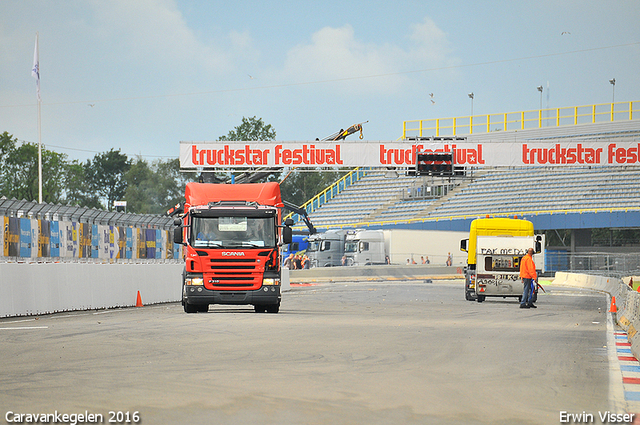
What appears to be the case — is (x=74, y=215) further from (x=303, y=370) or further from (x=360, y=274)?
(x=360, y=274)

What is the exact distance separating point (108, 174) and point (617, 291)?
10250cm

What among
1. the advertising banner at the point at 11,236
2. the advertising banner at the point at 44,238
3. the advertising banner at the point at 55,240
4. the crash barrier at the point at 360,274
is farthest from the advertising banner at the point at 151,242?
the crash barrier at the point at 360,274

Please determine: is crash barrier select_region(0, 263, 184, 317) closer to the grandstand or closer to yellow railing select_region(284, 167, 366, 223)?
the grandstand

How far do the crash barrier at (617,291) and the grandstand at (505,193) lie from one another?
9.55 m

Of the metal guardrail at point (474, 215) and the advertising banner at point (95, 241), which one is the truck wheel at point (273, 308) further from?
the metal guardrail at point (474, 215)

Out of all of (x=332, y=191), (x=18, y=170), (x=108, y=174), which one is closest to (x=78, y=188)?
(x=108, y=174)

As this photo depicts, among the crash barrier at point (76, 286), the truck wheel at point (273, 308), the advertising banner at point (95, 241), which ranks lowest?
the truck wheel at point (273, 308)

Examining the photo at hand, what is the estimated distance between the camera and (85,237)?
1147 inches

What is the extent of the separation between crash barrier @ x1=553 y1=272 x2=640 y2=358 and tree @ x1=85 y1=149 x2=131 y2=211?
85435 millimetres

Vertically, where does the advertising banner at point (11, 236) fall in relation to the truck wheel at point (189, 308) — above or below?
above

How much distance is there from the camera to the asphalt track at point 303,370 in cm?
732

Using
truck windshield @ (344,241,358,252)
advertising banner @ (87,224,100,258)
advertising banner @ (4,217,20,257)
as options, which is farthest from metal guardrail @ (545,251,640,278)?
advertising banner @ (4,217,20,257)

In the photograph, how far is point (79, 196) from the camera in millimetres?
122500

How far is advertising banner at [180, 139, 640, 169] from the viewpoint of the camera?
41.8 m
